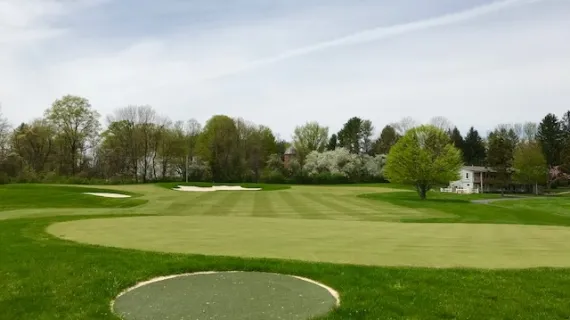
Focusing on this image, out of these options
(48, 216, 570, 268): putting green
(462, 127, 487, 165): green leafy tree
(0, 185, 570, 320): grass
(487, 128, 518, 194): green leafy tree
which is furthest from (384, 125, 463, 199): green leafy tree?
(462, 127, 487, 165): green leafy tree

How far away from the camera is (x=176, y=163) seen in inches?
3558

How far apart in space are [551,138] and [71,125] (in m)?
108

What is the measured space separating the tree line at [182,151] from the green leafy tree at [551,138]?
4cm

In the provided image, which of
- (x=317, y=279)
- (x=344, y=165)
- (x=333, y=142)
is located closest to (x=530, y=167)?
(x=344, y=165)

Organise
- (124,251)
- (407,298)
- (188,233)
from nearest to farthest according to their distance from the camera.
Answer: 1. (407,298)
2. (124,251)
3. (188,233)

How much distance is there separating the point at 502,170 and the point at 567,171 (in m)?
12.2

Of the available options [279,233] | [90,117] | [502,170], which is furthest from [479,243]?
[502,170]

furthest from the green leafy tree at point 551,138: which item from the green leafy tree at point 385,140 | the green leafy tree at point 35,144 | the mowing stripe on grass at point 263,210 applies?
the green leafy tree at point 35,144

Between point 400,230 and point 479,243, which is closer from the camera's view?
point 479,243

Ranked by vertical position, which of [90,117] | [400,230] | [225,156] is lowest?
[400,230]

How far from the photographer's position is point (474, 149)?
12612cm

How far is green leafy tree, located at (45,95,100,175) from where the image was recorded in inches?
3007

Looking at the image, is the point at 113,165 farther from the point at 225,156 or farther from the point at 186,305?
the point at 186,305

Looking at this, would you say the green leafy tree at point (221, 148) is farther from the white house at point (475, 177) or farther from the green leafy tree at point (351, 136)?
the white house at point (475, 177)
